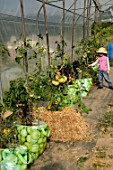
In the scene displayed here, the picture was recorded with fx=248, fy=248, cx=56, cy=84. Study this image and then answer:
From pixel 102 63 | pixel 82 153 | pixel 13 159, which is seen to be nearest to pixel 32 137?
pixel 13 159

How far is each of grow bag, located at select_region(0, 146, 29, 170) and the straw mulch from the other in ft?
3.09

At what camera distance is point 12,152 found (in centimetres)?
272

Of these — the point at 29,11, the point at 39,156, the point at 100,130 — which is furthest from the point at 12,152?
the point at 29,11

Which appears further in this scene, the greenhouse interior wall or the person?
the person

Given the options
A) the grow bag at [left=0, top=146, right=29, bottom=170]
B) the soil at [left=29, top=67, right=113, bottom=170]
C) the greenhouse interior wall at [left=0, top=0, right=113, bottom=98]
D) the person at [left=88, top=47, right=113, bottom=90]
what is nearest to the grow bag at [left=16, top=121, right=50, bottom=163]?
the soil at [left=29, top=67, right=113, bottom=170]

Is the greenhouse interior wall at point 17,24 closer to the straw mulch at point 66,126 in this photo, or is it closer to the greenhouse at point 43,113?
the greenhouse at point 43,113

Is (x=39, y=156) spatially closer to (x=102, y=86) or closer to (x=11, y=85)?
(x=11, y=85)

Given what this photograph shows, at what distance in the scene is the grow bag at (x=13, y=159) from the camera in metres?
2.62

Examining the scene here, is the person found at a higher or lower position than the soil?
higher

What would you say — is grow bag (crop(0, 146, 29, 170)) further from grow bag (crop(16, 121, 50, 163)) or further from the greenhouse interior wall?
the greenhouse interior wall

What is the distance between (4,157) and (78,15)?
8308 mm

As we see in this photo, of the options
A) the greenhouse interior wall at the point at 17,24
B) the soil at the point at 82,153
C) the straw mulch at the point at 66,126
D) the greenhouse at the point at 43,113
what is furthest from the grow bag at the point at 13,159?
the greenhouse interior wall at the point at 17,24

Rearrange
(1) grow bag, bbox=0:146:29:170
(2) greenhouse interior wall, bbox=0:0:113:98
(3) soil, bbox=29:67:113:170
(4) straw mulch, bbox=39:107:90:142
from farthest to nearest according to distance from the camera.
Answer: (2) greenhouse interior wall, bbox=0:0:113:98, (4) straw mulch, bbox=39:107:90:142, (3) soil, bbox=29:67:113:170, (1) grow bag, bbox=0:146:29:170

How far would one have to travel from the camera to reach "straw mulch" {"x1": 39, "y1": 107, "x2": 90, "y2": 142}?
364 cm
